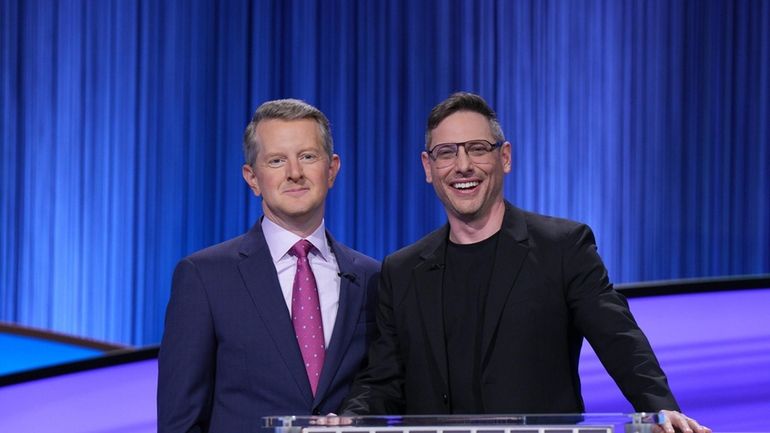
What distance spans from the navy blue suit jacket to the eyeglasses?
0.37 meters

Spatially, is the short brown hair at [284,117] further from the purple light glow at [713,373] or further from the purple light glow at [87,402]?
the purple light glow at [713,373]

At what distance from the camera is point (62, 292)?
5.38 m

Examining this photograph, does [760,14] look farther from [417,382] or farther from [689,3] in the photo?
[417,382]

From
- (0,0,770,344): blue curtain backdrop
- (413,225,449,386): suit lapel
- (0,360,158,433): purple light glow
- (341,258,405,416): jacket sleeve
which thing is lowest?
(0,360,158,433): purple light glow

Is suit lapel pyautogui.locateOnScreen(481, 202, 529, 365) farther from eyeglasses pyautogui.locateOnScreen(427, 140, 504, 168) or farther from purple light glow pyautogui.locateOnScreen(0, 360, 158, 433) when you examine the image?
purple light glow pyautogui.locateOnScreen(0, 360, 158, 433)

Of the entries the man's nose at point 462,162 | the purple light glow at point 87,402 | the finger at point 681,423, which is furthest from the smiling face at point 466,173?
the purple light glow at point 87,402

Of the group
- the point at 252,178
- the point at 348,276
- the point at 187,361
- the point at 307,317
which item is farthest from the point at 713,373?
the point at 187,361

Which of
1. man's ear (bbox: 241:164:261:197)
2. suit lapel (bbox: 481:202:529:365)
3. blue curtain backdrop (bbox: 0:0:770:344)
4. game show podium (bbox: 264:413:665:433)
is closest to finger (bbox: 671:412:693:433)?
game show podium (bbox: 264:413:665:433)

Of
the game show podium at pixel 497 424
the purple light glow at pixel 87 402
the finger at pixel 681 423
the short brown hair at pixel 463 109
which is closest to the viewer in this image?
the game show podium at pixel 497 424

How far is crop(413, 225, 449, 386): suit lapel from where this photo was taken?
2127 millimetres

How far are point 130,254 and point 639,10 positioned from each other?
3.28 meters

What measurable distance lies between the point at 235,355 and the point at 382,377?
12.2 inches

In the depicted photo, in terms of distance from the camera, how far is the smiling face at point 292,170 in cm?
215

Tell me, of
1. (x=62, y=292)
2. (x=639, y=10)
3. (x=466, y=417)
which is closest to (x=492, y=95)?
(x=639, y=10)
